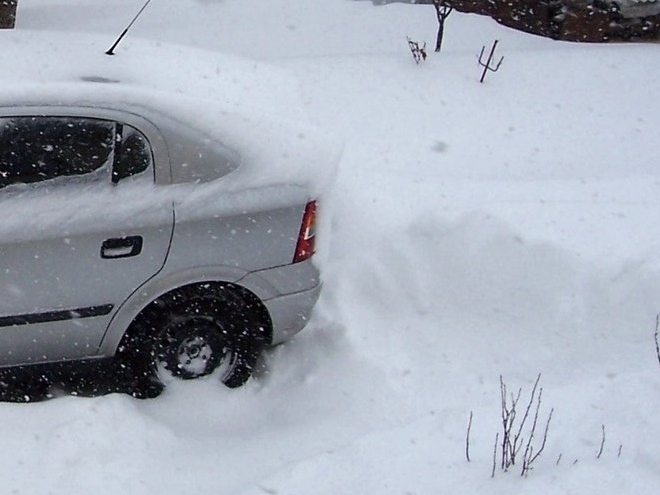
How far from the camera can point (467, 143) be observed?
6.02 m

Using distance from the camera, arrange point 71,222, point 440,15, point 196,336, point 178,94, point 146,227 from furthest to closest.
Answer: point 440,15 < point 196,336 < point 178,94 < point 146,227 < point 71,222

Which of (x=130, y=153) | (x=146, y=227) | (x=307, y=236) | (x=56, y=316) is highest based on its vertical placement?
(x=130, y=153)

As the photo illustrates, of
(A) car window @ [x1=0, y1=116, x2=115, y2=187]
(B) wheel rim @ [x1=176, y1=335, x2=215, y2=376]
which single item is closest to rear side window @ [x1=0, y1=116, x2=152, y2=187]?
(A) car window @ [x1=0, y1=116, x2=115, y2=187]

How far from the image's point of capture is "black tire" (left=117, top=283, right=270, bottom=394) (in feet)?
13.5

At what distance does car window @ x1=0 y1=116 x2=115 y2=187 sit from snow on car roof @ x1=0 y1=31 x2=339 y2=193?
0.08 metres

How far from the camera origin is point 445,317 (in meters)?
4.94

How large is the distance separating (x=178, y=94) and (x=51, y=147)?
0.63m

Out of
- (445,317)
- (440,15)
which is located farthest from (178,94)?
(440,15)

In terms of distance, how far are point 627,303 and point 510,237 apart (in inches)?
28.3

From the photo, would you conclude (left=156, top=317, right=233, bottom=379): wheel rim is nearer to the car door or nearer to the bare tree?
the car door

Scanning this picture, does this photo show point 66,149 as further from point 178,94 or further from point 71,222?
point 178,94

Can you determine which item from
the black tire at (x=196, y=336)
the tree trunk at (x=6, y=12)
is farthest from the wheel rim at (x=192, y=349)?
the tree trunk at (x=6, y=12)

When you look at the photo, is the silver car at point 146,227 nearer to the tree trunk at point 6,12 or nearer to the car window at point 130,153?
the car window at point 130,153

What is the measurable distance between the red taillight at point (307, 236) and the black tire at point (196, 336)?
32 cm
